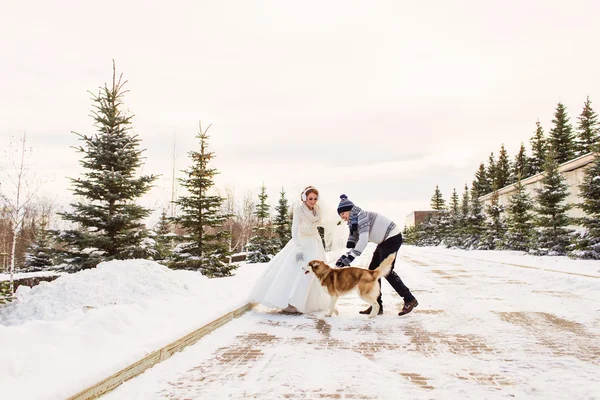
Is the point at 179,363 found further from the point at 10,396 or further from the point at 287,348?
the point at 10,396

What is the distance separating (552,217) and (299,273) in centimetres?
2453

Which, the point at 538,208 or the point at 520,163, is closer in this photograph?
the point at 538,208

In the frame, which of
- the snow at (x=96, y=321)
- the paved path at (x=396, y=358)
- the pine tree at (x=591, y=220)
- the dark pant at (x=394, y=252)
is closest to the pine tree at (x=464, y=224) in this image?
the pine tree at (x=591, y=220)

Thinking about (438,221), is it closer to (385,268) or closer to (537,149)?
(537,149)

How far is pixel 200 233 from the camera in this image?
16.1 m

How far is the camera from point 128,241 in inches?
525

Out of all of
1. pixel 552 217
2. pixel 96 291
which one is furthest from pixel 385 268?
pixel 552 217

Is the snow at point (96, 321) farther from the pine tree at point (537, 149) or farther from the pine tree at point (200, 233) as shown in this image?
the pine tree at point (537, 149)

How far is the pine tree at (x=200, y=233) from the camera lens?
1592cm

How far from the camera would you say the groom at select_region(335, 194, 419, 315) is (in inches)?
275

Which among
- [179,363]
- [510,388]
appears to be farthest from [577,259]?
[179,363]

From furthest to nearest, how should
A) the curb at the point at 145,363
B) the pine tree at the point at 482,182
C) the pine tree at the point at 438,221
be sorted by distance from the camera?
the pine tree at the point at 482,182 < the pine tree at the point at 438,221 < the curb at the point at 145,363

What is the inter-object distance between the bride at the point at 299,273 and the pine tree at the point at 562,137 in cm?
5341

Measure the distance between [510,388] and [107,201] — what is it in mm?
13274
